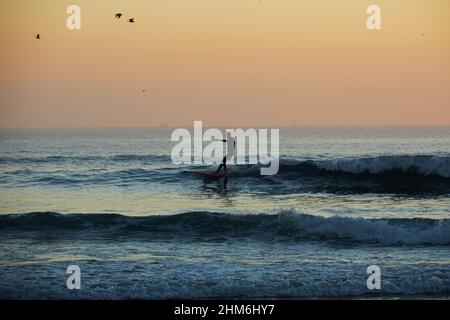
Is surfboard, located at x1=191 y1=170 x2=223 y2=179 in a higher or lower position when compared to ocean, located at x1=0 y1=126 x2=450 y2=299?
higher

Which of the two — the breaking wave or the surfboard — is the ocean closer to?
the breaking wave

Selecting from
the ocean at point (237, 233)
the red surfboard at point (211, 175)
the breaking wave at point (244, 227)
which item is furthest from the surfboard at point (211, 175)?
the breaking wave at point (244, 227)

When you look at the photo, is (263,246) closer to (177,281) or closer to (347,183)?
(177,281)

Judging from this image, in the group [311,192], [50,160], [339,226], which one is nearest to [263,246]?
[339,226]

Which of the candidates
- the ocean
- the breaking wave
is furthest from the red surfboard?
the breaking wave

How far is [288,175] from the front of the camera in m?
28.9

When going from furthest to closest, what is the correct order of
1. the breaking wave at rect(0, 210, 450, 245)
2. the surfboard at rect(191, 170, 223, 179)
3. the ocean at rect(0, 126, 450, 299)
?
the surfboard at rect(191, 170, 223, 179) → the breaking wave at rect(0, 210, 450, 245) → the ocean at rect(0, 126, 450, 299)

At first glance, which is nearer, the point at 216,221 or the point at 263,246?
the point at 263,246

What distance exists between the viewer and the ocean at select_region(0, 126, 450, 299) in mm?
11328

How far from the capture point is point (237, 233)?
16391mm

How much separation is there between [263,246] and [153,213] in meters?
5.88

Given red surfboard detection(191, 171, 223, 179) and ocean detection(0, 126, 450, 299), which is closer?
ocean detection(0, 126, 450, 299)

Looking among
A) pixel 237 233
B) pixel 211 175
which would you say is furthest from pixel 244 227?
pixel 211 175
